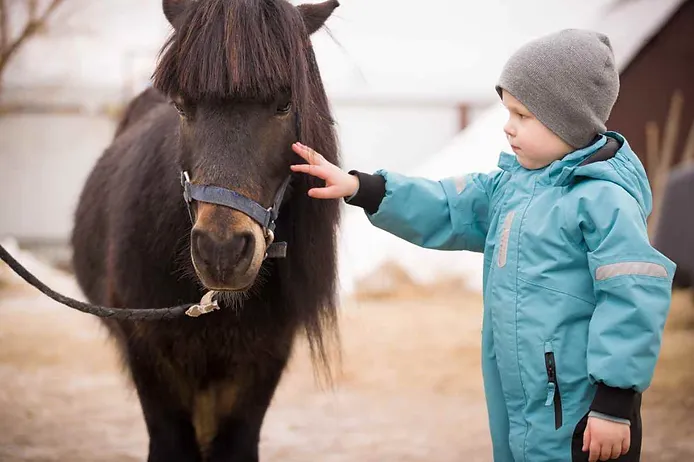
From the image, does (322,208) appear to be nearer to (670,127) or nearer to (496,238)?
(496,238)

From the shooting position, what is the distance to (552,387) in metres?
1.75

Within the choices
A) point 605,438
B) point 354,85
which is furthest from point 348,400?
point 354,85

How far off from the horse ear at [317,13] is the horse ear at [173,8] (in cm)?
35

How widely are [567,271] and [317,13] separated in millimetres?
1063

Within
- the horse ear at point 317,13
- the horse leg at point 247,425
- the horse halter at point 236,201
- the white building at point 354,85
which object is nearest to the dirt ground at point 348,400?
the horse leg at point 247,425

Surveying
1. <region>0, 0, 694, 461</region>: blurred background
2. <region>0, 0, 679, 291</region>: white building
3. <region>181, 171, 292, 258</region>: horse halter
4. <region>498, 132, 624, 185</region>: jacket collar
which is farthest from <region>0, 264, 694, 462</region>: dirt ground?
<region>0, 0, 679, 291</region>: white building

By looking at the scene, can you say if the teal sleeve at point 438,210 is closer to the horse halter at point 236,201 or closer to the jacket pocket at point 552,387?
the horse halter at point 236,201

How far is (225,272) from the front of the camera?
1.78 meters

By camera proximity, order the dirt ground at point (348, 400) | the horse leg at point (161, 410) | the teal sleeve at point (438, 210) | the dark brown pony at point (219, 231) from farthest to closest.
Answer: the dirt ground at point (348, 400) → the horse leg at point (161, 410) → the teal sleeve at point (438, 210) → the dark brown pony at point (219, 231)

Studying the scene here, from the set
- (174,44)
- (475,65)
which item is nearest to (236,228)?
(174,44)

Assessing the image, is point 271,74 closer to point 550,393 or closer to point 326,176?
point 326,176

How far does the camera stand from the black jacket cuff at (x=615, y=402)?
164cm

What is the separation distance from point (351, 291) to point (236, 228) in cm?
700

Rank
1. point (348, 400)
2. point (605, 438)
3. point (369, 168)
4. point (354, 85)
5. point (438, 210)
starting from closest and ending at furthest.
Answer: point (605, 438) < point (438, 210) < point (348, 400) < point (354, 85) < point (369, 168)
